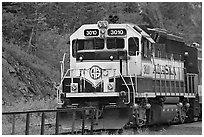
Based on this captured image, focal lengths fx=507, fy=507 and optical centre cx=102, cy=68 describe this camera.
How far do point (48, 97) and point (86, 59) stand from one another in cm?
775

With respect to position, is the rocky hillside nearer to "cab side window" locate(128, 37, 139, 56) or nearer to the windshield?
the windshield

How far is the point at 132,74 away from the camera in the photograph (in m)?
14.5

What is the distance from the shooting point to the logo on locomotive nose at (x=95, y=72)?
562 inches

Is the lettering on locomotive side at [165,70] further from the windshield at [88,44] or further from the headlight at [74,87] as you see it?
the headlight at [74,87]

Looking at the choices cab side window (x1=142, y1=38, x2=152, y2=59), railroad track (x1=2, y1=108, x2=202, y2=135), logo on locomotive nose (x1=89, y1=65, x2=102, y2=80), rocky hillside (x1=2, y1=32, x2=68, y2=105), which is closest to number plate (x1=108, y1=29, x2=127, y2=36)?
cab side window (x1=142, y1=38, x2=152, y2=59)

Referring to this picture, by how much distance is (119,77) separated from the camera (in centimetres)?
1401

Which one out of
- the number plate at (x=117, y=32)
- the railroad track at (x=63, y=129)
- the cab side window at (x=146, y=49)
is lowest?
the railroad track at (x=63, y=129)

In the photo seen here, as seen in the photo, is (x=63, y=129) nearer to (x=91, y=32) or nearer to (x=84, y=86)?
(x=84, y=86)

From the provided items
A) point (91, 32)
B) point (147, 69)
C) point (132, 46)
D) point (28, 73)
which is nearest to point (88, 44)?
point (91, 32)

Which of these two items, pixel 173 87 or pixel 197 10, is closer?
pixel 173 87

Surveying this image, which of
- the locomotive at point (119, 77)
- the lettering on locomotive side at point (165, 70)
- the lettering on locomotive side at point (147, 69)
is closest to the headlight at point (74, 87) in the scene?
the locomotive at point (119, 77)

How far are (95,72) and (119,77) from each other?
2.44ft

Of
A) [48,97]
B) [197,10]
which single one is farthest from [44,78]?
[197,10]

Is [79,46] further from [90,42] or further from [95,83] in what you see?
[95,83]
